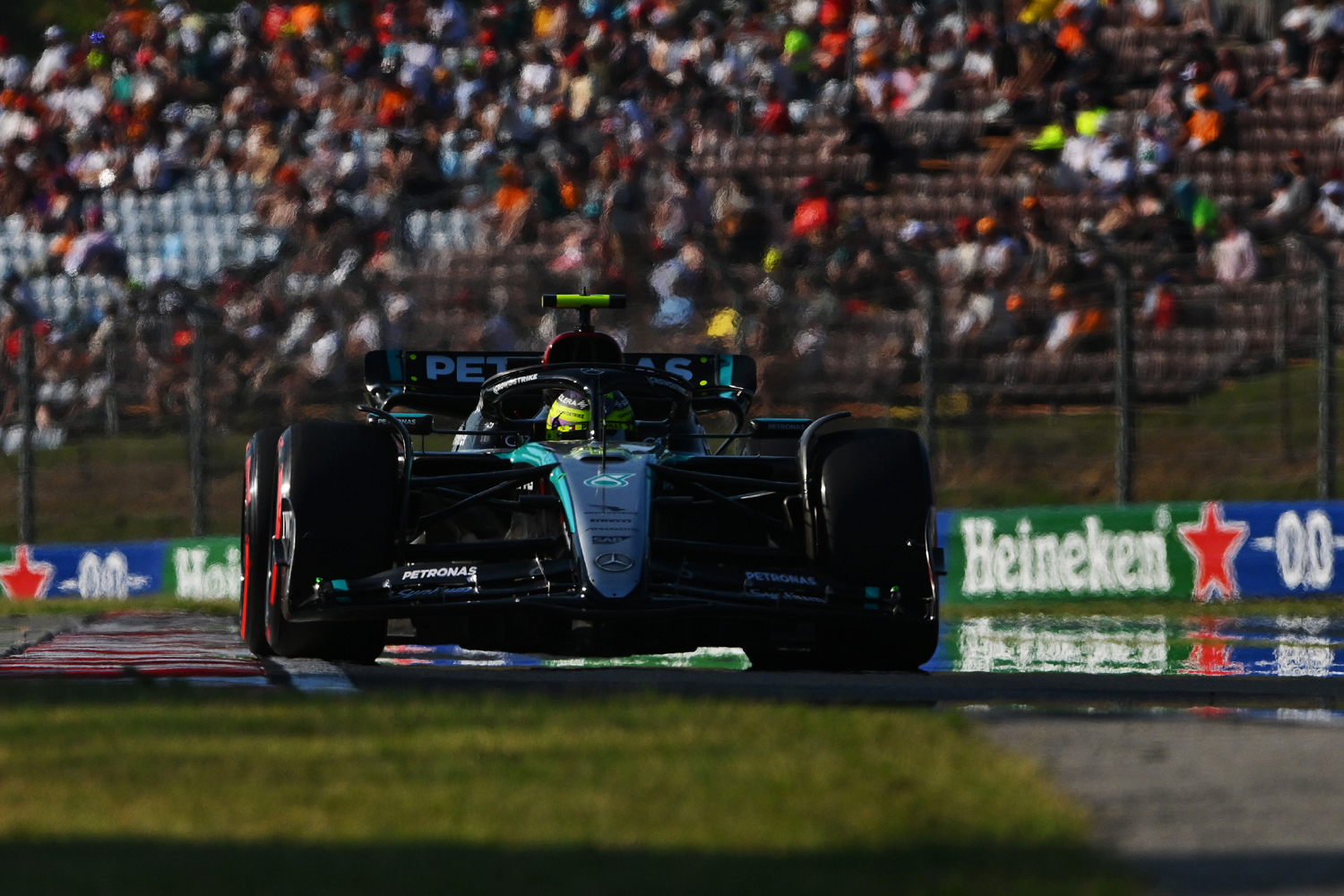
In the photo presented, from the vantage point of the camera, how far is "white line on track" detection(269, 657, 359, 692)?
590 cm

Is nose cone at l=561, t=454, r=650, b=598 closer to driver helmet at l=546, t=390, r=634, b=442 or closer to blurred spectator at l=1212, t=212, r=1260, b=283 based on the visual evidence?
driver helmet at l=546, t=390, r=634, b=442

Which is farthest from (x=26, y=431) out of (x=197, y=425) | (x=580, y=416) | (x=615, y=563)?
(x=615, y=563)

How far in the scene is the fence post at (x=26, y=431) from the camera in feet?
47.6

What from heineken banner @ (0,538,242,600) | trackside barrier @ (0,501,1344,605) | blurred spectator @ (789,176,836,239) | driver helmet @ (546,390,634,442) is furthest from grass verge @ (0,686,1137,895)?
blurred spectator @ (789,176,836,239)

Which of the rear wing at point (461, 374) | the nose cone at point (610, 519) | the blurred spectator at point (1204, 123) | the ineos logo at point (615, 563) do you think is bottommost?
the ineos logo at point (615, 563)

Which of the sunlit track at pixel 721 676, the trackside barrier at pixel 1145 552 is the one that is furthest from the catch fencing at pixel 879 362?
the sunlit track at pixel 721 676

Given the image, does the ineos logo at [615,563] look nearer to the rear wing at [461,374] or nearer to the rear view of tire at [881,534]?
the rear view of tire at [881,534]

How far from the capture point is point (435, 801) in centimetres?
362

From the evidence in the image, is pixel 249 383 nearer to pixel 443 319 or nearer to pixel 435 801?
pixel 443 319

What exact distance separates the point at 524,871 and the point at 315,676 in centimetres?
351

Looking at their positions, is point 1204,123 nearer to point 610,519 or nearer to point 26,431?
point 26,431

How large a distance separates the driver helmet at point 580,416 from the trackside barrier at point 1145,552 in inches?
190

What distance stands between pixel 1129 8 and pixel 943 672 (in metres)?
14.1

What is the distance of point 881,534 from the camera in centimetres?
723
